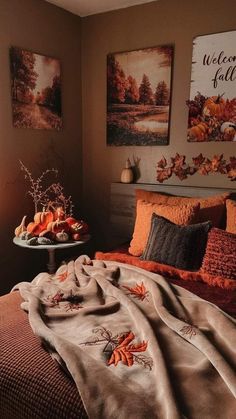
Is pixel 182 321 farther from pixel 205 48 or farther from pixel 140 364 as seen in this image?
pixel 205 48

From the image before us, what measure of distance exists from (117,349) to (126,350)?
3cm

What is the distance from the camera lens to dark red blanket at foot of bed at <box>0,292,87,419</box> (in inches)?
39.2

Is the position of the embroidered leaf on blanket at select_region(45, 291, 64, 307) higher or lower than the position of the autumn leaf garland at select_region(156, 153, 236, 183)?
lower

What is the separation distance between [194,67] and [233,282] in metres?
1.68

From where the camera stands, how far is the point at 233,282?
1.78 meters

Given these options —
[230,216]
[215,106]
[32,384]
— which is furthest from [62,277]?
[215,106]

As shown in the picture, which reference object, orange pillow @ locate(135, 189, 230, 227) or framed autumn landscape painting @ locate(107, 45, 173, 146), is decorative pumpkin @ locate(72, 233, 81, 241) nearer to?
orange pillow @ locate(135, 189, 230, 227)

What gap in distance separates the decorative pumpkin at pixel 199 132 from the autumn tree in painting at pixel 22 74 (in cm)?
130

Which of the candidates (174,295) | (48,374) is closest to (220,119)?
(174,295)

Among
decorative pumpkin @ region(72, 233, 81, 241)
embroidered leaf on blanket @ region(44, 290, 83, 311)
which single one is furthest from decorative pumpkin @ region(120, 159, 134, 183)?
embroidered leaf on blanket @ region(44, 290, 83, 311)

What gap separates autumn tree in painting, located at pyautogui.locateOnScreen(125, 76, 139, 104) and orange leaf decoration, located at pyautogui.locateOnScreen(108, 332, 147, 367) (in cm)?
215

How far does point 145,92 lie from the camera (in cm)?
283

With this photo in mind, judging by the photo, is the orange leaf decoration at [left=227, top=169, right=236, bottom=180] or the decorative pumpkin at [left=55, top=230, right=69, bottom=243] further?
the orange leaf decoration at [left=227, top=169, right=236, bottom=180]

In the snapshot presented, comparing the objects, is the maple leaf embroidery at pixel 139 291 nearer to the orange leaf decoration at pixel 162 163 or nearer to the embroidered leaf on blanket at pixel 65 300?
the embroidered leaf on blanket at pixel 65 300
